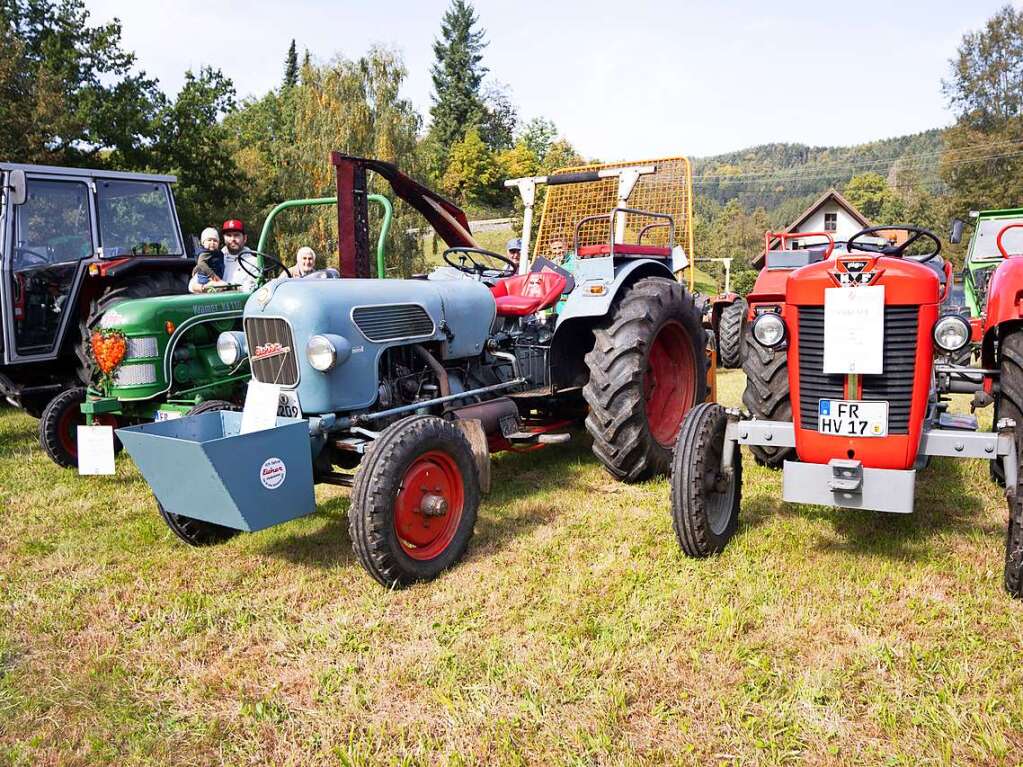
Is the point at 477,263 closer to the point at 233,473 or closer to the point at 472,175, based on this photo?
the point at 233,473

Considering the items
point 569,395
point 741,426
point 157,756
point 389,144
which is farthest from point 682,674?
point 389,144

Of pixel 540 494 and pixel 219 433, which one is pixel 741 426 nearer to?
pixel 540 494

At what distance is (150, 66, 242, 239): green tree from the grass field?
17128 mm

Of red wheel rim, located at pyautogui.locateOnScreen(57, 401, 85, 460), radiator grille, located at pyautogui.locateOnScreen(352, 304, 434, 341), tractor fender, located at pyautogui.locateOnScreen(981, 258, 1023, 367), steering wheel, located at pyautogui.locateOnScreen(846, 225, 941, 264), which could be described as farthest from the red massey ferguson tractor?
red wheel rim, located at pyautogui.locateOnScreen(57, 401, 85, 460)

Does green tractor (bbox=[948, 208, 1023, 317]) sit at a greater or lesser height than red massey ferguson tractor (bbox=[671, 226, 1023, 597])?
greater

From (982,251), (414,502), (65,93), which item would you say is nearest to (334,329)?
(414,502)

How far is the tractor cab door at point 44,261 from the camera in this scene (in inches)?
247

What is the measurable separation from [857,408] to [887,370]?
0.19m

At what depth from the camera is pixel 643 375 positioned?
4.62m

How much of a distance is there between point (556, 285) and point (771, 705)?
3.35m

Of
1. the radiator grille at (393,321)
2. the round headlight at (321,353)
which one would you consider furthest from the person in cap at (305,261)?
the round headlight at (321,353)

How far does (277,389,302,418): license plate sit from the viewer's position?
11.7 feet

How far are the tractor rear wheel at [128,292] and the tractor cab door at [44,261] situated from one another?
0.72 ft

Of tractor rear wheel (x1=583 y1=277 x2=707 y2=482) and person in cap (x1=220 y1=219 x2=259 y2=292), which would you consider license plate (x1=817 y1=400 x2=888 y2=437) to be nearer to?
tractor rear wheel (x1=583 y1=277 x2=707 y2=482)
